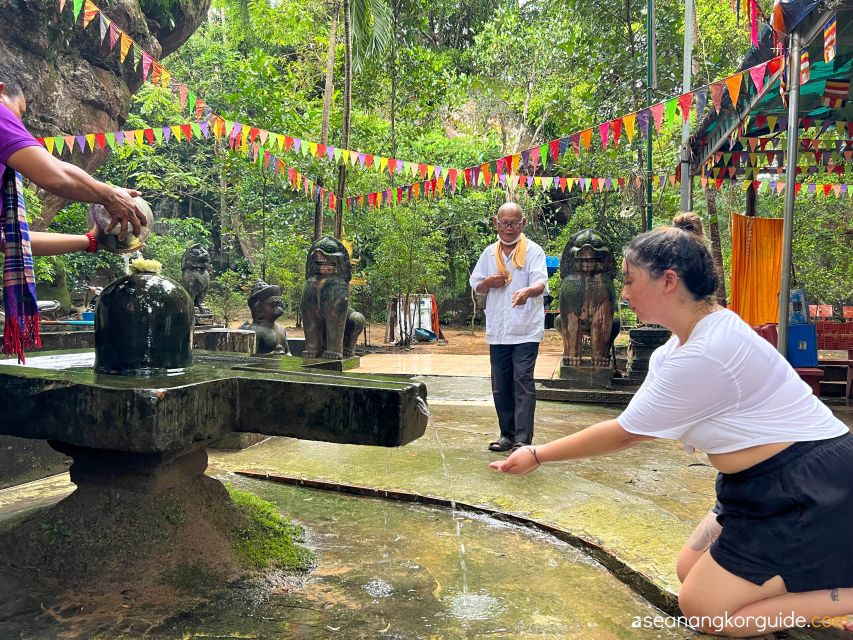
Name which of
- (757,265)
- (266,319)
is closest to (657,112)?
(757,265)

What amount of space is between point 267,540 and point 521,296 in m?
2.41

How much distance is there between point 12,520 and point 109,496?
61cm

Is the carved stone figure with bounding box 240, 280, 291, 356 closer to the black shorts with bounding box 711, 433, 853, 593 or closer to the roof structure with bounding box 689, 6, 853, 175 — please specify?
the roof structure with bounding box 689, 6, 853, 175

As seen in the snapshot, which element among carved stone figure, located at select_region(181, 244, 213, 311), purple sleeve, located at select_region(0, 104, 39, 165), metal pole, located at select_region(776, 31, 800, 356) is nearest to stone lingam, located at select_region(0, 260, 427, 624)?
purple sleeve, located at select_region(0, 104, 39, 165)

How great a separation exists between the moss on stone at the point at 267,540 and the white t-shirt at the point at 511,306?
2.15 m

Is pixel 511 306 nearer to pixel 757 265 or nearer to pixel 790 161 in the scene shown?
pixel 790 161

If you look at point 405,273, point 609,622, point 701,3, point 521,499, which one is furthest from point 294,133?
point 609,622

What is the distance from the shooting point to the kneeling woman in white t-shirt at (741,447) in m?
1.83

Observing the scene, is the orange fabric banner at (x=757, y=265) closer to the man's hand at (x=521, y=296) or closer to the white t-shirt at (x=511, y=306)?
the white t-shirt at (x=511, y=306)

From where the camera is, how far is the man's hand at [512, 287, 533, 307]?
4387mm

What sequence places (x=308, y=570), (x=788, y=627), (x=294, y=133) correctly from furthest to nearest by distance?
1. (x=294, y=133)
2. (x=308, y=570)
3. (x=788, y=627)

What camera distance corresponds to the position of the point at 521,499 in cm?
339

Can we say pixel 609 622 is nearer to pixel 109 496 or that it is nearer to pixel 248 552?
pixel 248 552

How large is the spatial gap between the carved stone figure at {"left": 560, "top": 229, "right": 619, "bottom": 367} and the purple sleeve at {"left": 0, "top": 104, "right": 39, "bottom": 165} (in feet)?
20.5
